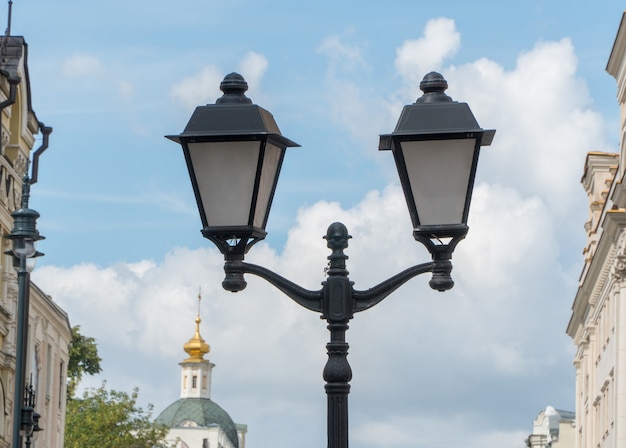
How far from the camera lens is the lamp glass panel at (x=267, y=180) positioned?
34.0 ft

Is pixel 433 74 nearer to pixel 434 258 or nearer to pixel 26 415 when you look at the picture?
pixel 434 258

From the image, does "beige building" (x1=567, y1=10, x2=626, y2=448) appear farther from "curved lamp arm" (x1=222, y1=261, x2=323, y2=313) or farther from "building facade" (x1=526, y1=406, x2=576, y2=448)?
"curved lamp arm" (x1=222, y1=261, x2=323, y2=313)

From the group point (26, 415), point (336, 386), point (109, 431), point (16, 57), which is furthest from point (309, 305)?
point (109, 431)

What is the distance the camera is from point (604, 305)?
61969 millimetres

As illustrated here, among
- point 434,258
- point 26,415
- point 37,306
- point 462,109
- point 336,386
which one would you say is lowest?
point 336,386

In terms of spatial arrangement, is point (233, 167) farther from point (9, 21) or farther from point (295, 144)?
point (9, 21)

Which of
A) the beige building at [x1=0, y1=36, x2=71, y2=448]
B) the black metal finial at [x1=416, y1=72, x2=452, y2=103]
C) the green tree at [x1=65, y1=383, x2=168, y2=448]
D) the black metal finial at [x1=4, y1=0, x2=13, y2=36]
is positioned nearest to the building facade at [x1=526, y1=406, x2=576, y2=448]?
the green tree at [x1=65, y1=383, x2=168, y2=448]

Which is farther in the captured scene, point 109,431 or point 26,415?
point 109,431

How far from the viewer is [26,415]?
2927cm

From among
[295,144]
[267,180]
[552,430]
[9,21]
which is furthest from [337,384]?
[552,430]

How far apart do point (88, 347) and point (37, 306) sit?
102 feet

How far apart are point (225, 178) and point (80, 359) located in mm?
77219

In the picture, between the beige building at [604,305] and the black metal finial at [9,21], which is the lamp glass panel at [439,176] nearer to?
the beige building at [604,305]

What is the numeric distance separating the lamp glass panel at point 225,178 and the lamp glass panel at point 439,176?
856 mm
